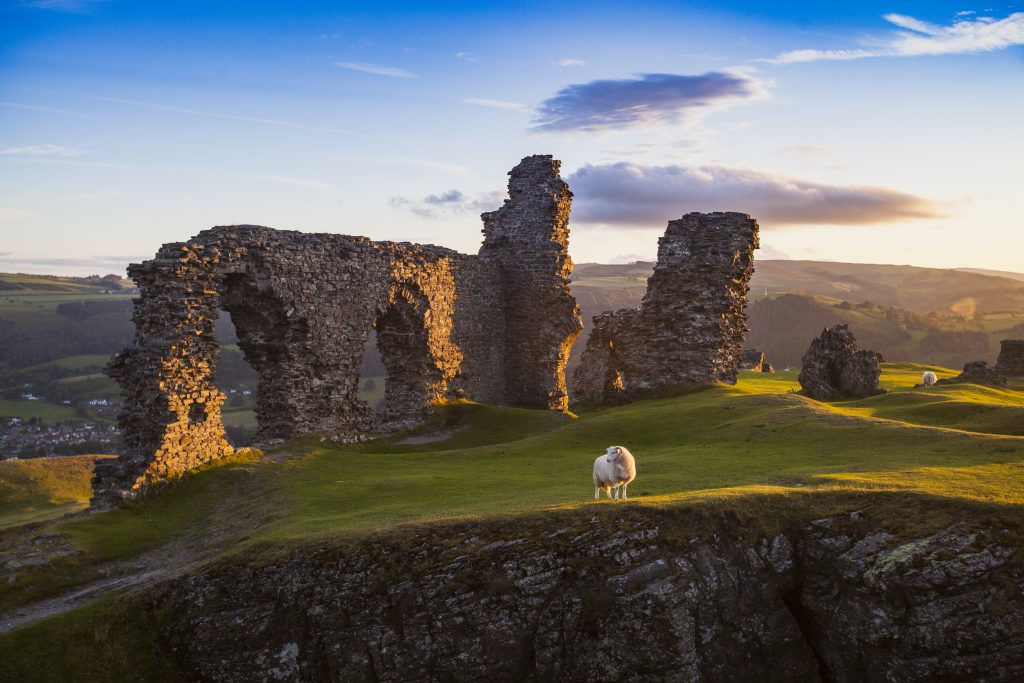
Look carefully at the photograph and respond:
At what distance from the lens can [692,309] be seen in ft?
139

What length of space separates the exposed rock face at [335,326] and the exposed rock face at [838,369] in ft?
36.3

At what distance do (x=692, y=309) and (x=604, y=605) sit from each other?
28.8m

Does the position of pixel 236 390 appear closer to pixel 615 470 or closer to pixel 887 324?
pixel 887 324

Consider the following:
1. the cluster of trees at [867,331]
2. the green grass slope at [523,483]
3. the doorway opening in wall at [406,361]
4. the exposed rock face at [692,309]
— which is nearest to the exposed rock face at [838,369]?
the green grass slope at [523,483]

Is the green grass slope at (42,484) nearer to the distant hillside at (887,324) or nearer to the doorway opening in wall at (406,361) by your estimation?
the doorway opening in wall at (406,361)

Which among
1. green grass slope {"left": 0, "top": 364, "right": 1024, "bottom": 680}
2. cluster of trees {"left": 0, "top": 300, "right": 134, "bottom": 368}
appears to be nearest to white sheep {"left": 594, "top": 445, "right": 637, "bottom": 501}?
green grass slope {"left": 0, "top": 364, "right": 1024, "bottom": 680}

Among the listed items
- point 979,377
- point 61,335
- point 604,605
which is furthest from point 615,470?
point 61,335

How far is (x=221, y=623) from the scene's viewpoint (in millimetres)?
15969

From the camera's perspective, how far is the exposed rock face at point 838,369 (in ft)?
126

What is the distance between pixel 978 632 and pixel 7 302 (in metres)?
162

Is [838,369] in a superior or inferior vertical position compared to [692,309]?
inferior

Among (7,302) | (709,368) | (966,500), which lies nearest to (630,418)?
(709,368)

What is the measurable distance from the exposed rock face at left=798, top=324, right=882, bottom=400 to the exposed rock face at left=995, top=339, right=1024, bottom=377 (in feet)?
64.3

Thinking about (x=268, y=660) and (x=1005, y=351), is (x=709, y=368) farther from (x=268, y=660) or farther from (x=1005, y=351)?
(x=268, y=660)
